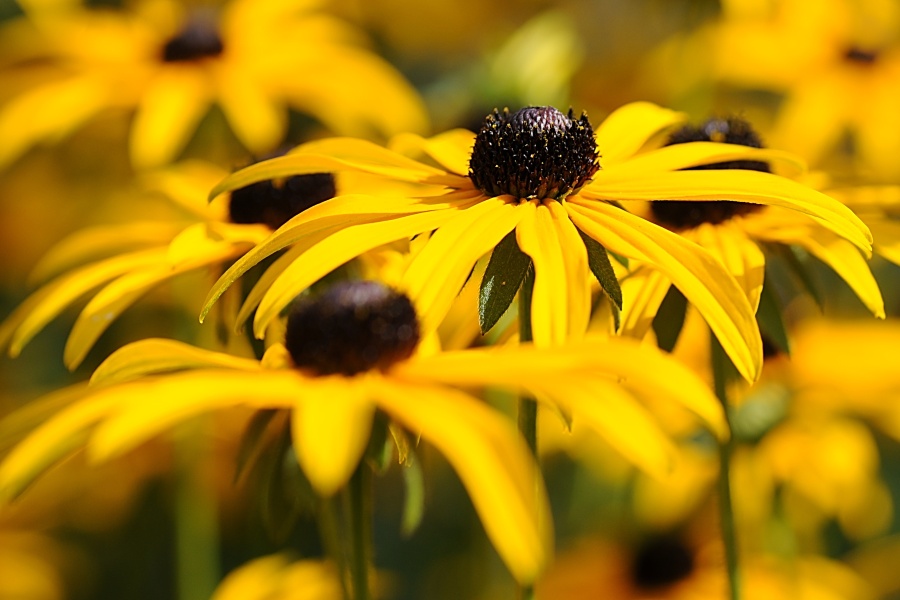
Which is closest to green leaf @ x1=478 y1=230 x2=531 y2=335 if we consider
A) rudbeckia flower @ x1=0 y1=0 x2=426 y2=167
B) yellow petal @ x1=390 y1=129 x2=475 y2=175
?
yellow petal @ x1=390 y1=129 x2=475 y2=175

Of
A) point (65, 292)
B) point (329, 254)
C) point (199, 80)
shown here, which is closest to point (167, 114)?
point (199, 80)

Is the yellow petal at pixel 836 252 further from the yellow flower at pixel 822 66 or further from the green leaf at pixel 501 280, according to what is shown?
the yellow flower at pixel 822 66

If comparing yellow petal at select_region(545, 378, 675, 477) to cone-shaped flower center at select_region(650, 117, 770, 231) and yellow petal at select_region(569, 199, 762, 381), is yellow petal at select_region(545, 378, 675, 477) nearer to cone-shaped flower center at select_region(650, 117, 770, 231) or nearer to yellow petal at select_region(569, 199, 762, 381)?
yellow petal at select_region(569, 199, 762, 381)

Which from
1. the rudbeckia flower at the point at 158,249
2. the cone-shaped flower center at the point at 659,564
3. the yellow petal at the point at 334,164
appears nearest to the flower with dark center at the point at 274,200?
the rudbeckia flower at the point at 158,249

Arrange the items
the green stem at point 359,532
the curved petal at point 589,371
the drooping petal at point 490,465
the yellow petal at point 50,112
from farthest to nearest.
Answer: the yellow petal at point 50,112, the green stem at point 359,532, the curved petal at point 589,371, the drooping petal at point 490,465

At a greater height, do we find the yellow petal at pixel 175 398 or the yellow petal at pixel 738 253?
the yellow petal at pixel 738 253

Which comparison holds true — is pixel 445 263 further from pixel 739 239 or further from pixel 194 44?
pixel 194 44

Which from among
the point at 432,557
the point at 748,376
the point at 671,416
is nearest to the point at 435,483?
the point at 432,557

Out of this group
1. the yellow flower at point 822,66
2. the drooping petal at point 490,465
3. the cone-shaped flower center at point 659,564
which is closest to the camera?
the drooping petal at point 490,465
